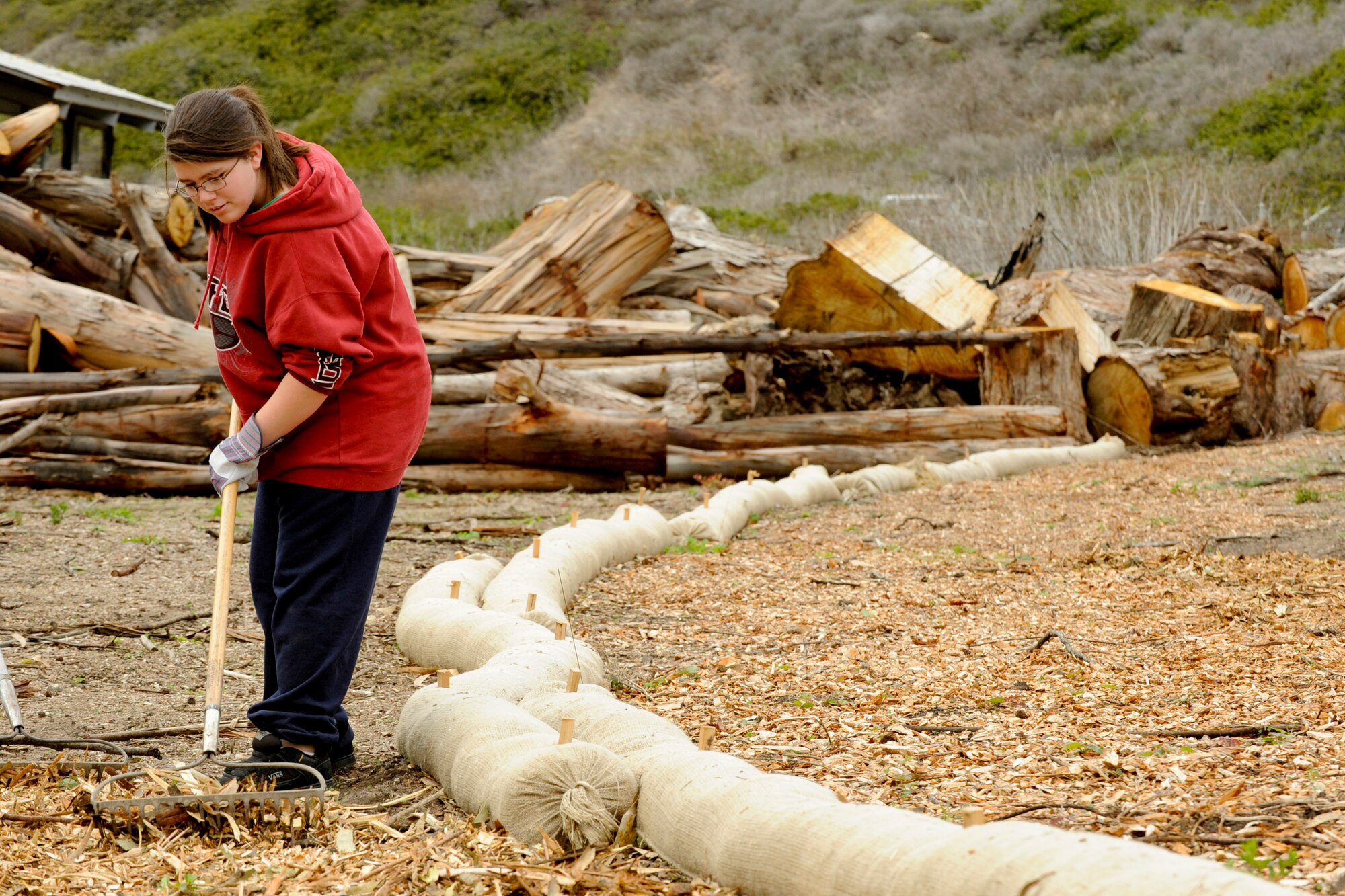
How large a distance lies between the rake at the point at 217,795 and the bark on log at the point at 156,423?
5.56m

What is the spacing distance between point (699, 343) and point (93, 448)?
4.15 meters

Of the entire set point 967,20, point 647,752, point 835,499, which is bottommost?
point 835,499

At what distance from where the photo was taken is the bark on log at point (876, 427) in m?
8.62

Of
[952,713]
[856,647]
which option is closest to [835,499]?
[856,647]

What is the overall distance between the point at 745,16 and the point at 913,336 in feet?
95.8

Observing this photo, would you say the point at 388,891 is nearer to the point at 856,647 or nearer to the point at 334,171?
the point at 334,171

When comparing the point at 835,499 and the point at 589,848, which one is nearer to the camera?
the point at 589,848

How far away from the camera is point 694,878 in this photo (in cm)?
229

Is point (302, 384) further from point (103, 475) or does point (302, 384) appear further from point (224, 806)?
point (103, 475)

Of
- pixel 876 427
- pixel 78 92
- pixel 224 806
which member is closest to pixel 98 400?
pixel 876 427

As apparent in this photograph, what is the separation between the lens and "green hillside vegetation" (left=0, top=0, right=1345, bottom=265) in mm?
18094

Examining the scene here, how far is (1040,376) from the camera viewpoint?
31.4ft

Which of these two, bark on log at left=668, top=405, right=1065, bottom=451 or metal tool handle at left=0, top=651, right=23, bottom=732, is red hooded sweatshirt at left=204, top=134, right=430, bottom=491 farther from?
bark on log at left=668, top=405, right=1065, bottom=451

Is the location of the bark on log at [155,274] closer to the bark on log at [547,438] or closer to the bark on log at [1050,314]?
the bark on log at [547,438]
